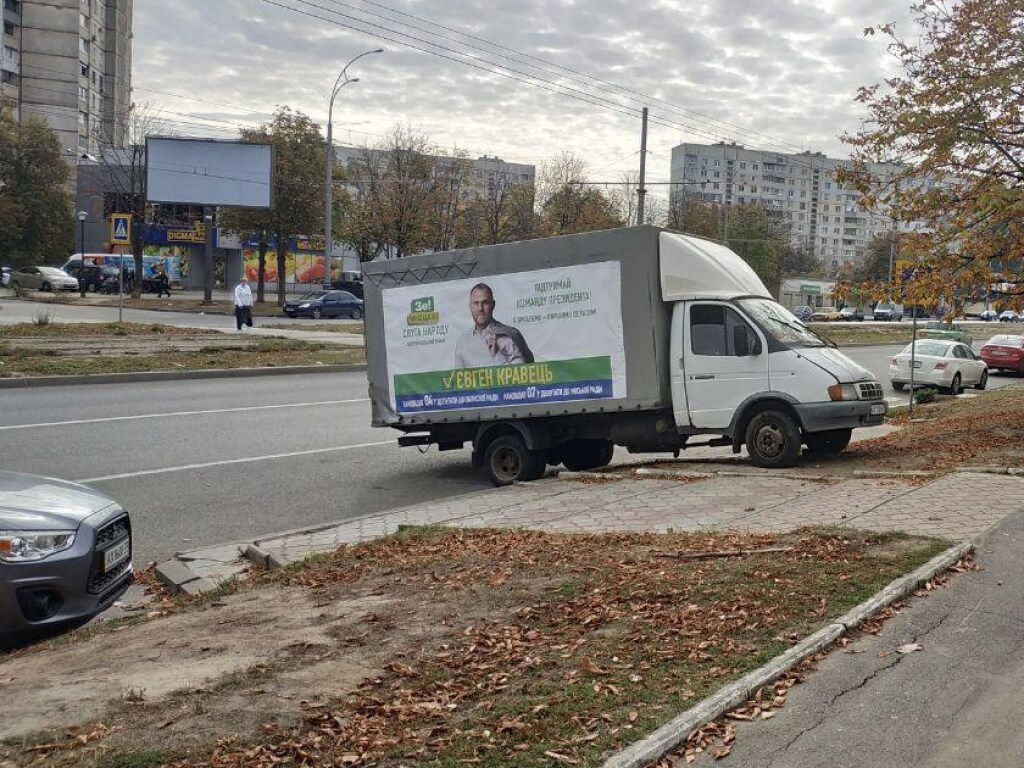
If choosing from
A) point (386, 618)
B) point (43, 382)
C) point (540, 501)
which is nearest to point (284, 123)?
point (43, 382)

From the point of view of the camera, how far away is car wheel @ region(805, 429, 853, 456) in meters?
12.2

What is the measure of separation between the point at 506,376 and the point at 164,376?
37.6 ft

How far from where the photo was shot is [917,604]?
18.6 ft

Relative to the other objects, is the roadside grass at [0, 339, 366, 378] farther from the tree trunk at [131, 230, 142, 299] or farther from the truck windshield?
the tree trunk at [131, 230, 142, 299]

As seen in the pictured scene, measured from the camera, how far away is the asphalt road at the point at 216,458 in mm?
9750

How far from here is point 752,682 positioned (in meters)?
4.36

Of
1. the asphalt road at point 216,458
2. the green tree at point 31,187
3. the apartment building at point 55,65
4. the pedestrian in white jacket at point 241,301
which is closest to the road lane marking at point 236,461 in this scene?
the asphalt road at point 216,458

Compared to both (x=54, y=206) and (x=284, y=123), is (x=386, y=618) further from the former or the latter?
(x=54, y=206)

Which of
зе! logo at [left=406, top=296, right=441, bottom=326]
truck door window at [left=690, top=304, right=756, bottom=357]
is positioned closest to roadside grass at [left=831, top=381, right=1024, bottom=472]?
truck door window at [left=690, top=304, right=756, bottom=357]

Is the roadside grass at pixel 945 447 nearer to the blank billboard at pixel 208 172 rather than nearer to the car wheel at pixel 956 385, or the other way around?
the car wheel at pixel 956 385

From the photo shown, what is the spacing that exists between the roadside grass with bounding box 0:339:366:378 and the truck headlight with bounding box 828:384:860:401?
14.8 meters

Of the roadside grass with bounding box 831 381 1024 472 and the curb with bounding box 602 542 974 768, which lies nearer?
the curb with bounding box 602 542 974 768

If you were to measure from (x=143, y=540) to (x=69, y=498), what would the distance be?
2563mm

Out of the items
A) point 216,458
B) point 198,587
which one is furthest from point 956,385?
point 198,587
